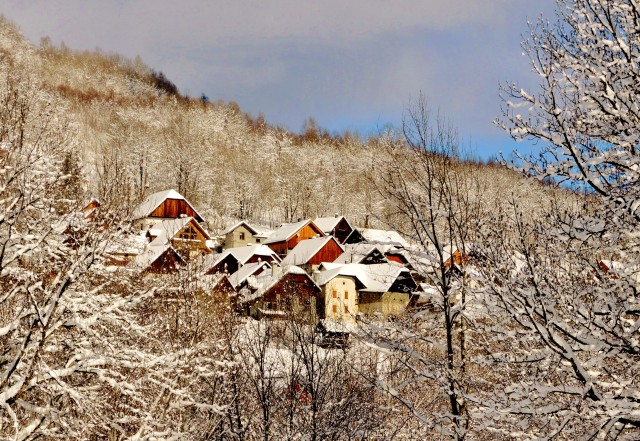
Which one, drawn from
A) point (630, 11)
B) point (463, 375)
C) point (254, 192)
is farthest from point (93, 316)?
point (254, 192)

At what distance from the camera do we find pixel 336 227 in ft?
226

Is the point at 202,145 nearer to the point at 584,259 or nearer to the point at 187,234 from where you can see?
the point at 187,234

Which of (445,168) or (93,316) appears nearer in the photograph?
(93,316)

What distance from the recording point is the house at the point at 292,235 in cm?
6031

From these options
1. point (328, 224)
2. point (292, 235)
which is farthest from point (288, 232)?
point (328, 224)

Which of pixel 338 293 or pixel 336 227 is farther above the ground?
pixel 336 227

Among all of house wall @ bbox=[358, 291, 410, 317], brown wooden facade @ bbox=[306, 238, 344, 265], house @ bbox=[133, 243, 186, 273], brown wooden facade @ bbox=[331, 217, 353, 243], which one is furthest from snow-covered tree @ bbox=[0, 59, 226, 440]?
brown wooden facade @ bbox=[331, 217, 353, 243]

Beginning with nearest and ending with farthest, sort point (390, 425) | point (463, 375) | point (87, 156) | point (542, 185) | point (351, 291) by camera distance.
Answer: point (542, 185) < point (463, 375) < point (390, 425) < point (351, 291) < point (87, 156)

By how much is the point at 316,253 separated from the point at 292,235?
924 cm

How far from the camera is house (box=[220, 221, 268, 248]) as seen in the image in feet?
216

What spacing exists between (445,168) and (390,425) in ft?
35.3

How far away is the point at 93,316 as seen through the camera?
8.30 meters

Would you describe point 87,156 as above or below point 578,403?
above

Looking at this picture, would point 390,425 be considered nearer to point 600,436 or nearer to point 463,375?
point 463,375
